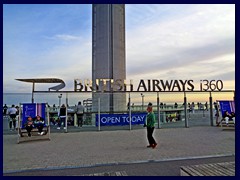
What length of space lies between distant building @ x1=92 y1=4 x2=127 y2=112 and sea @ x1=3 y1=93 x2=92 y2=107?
8431mm

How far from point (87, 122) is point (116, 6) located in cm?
1372

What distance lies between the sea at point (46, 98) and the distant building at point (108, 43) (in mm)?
8431

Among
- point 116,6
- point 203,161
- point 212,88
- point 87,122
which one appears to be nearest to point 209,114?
point 212,88

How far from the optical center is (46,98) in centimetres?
1352

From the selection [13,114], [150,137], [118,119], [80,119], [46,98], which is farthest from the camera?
[80,119]

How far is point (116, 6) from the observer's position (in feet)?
78.7

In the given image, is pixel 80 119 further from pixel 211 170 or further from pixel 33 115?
pixel 211 170

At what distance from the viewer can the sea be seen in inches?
507

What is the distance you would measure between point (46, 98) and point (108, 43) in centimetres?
1127

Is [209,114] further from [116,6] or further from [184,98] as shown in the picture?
[116,6]

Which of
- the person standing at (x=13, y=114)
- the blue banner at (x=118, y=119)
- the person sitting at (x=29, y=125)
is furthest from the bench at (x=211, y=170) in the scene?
the person standing at (x=13, y=114)

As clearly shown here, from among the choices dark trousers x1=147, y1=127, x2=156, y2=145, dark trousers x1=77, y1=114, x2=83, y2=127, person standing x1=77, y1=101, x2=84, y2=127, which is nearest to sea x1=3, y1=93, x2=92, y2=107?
person standing x1=77, y1=101, x2=84, y2=127

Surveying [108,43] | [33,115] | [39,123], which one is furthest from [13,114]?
[108,43]

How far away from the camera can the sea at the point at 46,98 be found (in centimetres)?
1288
